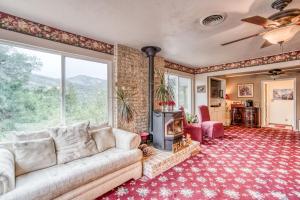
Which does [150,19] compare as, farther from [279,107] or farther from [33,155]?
[279,107]

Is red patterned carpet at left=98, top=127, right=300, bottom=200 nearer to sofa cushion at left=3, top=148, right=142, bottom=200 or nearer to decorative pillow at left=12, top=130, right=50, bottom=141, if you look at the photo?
sofa cushion at left=3, top=148, right=142, bottom=200

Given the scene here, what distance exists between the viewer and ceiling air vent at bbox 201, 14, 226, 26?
7.69ft

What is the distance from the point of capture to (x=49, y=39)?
2.75 metres

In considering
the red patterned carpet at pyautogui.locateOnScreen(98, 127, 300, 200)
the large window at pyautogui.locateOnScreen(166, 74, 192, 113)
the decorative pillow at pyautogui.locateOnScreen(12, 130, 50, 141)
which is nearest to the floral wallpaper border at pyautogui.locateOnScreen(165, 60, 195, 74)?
the large window at pyautogui.locateOnScreen(166, 74, 192, 113)

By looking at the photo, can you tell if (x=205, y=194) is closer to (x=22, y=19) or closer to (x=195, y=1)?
(x=195, y=1)

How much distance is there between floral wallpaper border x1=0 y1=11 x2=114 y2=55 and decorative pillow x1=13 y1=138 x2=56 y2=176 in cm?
175

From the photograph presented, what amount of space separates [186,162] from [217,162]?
595 mm

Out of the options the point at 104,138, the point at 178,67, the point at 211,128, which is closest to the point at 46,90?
the point at 104,138

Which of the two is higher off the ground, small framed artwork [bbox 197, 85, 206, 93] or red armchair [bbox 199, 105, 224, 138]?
small framed artwork [bbox 197, 85, 206, 93]

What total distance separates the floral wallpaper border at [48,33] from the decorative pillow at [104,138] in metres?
1.75

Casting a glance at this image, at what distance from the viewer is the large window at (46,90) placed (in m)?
2.41

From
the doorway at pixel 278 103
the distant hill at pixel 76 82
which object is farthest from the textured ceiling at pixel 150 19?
the doorway at pixel 278 103

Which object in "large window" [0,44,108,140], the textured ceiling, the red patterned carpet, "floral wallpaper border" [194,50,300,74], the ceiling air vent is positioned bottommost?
the red patterned carpet

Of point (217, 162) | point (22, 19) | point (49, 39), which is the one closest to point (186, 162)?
point (217, 162)
